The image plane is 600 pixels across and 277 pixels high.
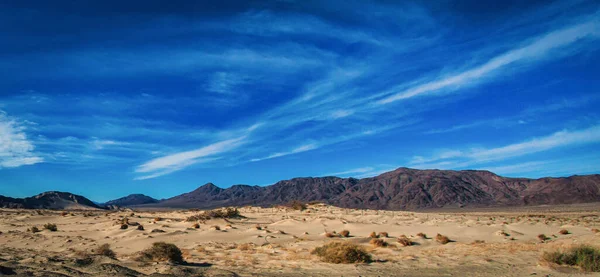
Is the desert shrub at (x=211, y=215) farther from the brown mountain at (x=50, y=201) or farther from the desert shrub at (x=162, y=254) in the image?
the brown mountain at (x=50, y=201)

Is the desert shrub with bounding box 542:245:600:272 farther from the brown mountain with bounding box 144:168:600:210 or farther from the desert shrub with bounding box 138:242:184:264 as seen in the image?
the brown mountain with bounding box 144:168:600:210

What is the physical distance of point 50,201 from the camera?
9338 cm

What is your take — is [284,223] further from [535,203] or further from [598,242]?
[535,203]

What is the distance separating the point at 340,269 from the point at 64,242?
15.5m

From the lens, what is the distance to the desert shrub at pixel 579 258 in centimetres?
1246

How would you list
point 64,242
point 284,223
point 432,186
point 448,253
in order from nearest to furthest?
point 448,253, point 64,242, point 284,223, point 432,186

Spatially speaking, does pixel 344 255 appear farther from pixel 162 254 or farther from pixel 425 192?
pixel 425 192

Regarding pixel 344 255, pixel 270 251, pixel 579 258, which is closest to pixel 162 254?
pixel 270 251

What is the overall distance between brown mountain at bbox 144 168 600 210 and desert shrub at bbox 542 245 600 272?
117909mm

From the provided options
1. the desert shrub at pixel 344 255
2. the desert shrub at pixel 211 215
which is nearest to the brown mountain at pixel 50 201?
the desert shrub at pixel 211 215

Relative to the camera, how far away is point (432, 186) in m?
148

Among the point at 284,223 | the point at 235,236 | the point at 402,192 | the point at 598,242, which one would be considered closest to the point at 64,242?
the point at 235,236

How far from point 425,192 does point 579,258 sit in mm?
137701

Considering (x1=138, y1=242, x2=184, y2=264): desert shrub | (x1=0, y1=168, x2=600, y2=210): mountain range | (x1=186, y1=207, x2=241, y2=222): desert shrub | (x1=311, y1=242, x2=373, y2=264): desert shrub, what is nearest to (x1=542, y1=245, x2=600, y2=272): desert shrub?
(x1=311, y1=242, x2=373, y2=264): desert shrub
